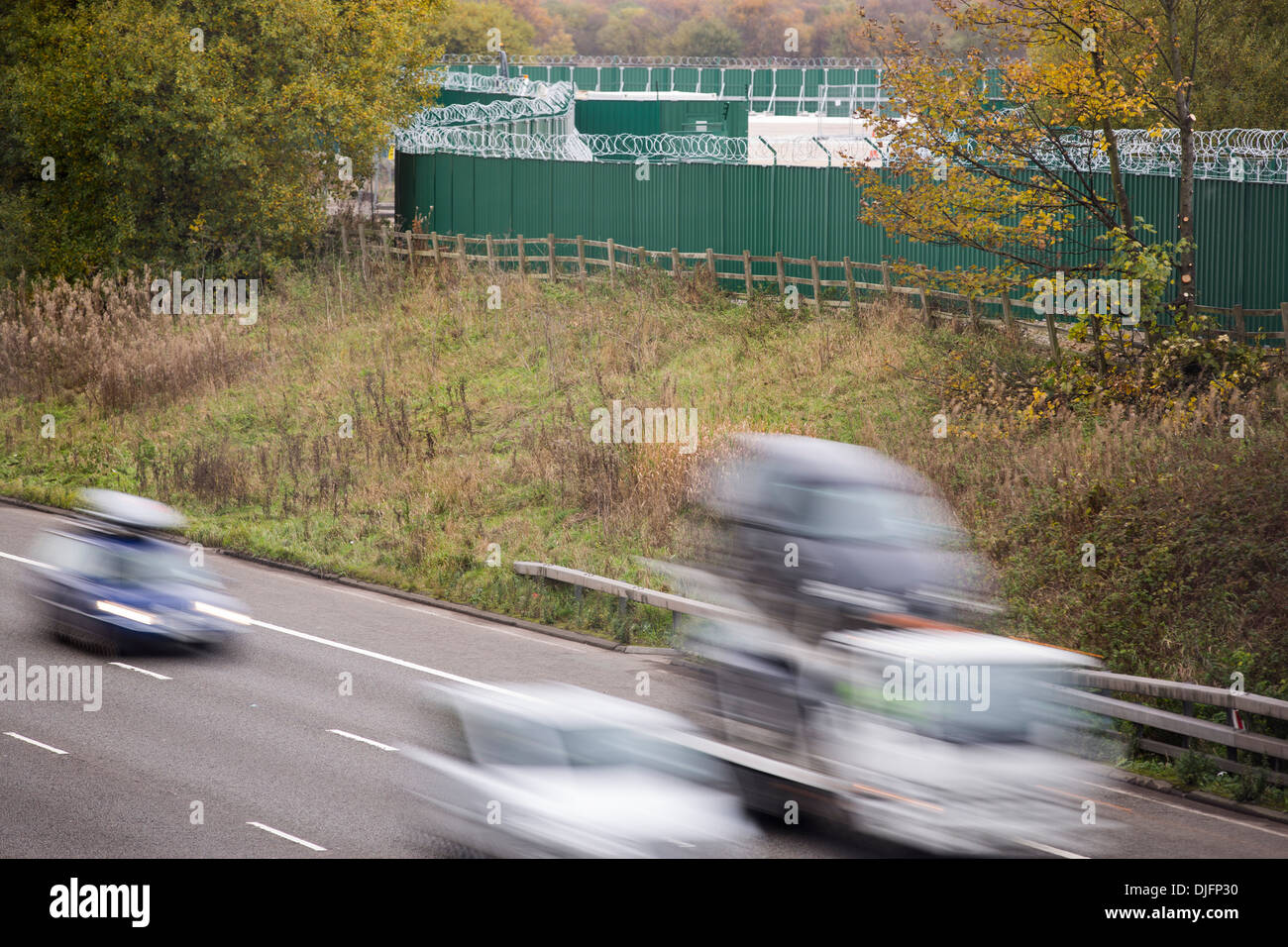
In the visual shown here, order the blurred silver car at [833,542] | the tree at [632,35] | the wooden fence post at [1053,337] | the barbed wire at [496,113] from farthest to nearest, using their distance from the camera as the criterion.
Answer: the tree at [632,35]
the barbed wire at [496,113]
the wooden fence post at [1053,337]
the blurred silver car at [833,542]

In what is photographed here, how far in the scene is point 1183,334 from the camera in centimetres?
1939

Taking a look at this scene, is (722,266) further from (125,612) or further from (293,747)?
(293,747)

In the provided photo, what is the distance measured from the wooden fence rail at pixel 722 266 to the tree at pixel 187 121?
2.43m

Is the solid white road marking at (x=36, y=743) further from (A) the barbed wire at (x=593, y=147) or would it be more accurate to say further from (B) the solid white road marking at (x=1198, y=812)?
(A) the barbed wire at (x=593, y=147)

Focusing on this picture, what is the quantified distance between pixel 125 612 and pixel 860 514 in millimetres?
8460

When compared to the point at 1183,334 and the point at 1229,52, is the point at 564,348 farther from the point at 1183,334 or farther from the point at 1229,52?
the point at 1229,52

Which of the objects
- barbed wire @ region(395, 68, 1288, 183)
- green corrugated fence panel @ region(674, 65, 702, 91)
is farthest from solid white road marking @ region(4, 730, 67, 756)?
green corrugated fence panel @ region(674, 65, 702, 91)

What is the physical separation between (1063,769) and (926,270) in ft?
46.0

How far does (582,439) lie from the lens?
21.7 meters

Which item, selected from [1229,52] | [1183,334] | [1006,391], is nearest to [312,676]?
[1006,391]

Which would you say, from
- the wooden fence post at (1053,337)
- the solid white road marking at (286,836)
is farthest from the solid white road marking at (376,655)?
the wooden fence post at (1053,337)

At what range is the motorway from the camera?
388 inches

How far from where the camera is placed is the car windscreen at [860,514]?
9344mm

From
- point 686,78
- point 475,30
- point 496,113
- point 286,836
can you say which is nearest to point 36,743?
point 286,836
